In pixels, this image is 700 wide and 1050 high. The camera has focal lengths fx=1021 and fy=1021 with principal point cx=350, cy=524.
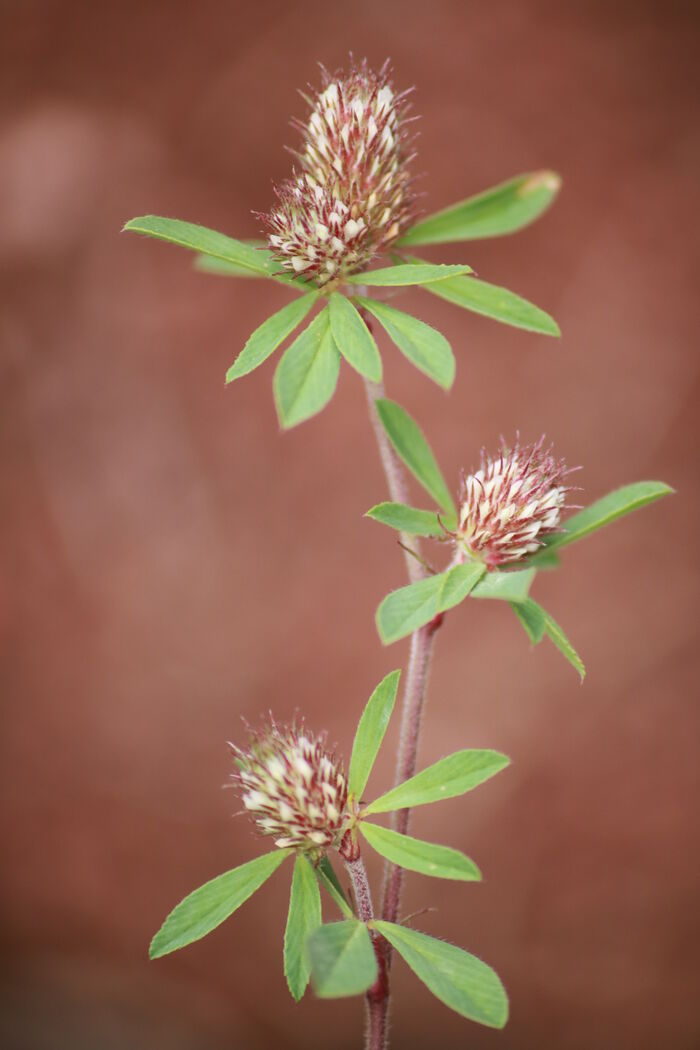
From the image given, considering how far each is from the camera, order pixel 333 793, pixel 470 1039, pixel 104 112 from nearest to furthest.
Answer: pixel 333 793, pixel 470 1039, pixel 104 112

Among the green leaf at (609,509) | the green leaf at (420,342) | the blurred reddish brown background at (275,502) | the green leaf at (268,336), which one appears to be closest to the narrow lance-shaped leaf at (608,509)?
the green leaf at (609,509)

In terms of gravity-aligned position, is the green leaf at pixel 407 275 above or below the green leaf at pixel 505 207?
below

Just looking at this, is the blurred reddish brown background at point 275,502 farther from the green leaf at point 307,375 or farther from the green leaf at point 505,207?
the green leaf at point 307,375

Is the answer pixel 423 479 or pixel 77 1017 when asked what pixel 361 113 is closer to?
pixel 423 479

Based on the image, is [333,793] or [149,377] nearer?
[333,793]

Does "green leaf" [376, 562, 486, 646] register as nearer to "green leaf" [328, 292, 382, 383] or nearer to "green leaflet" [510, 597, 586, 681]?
"green leaflet" [510, 597, 586, 681]

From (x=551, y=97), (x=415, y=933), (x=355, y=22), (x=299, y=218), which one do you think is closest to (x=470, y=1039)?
(x=415, y=933)

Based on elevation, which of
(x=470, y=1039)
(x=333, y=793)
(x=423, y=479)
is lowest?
(x=470, y=1039)

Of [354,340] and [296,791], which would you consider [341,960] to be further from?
[354,340]
